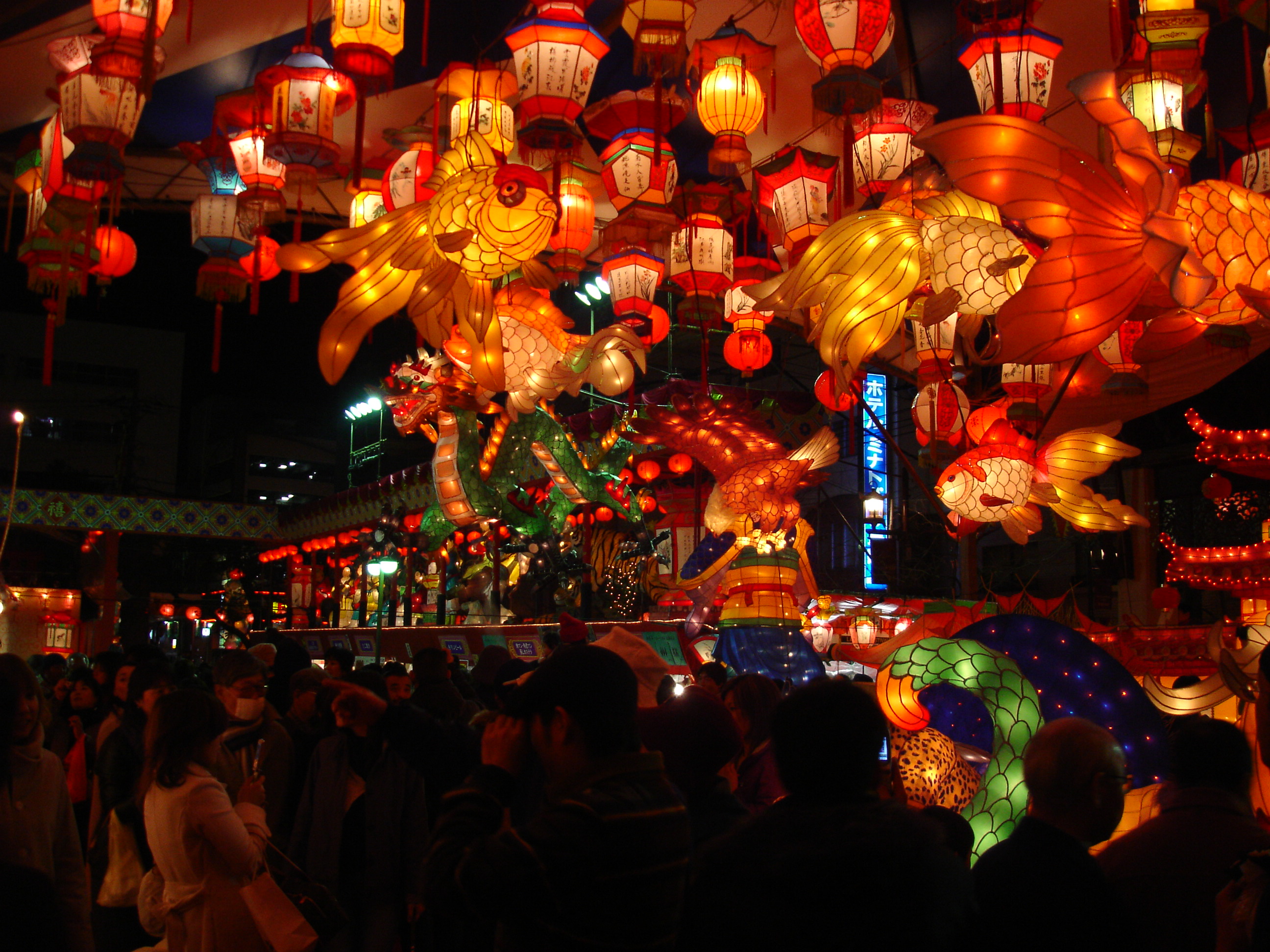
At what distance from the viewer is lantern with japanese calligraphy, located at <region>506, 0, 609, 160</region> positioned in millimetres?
3990

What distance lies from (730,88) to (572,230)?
95 cm

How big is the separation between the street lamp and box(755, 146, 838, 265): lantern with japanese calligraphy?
28.7 feet

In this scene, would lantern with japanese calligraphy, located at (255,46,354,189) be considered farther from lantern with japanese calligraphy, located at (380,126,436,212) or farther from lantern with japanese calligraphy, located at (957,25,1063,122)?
lantern with japanese calligraphy, located at (957,25,1063,122)

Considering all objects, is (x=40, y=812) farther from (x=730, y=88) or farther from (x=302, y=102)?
(x=730, y=88)

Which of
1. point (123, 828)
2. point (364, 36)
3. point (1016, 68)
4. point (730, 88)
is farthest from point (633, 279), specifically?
point (123, 828)

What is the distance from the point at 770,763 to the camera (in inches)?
114

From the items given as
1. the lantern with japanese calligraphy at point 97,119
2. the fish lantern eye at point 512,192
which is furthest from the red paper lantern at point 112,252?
the fish lantern eye at point 512,192

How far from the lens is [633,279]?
6.18 metres

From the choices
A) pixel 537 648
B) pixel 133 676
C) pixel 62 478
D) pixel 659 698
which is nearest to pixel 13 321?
pixel 62 478

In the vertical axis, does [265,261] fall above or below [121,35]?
below

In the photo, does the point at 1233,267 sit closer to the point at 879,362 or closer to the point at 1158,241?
the point at 1158,241

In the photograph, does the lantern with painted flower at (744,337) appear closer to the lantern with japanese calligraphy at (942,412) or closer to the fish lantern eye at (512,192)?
the lantern with japanese calligraphy at (942,412)

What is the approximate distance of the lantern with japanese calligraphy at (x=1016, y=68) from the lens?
4.35 meters

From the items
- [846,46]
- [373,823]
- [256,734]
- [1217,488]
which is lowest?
[373,823]
